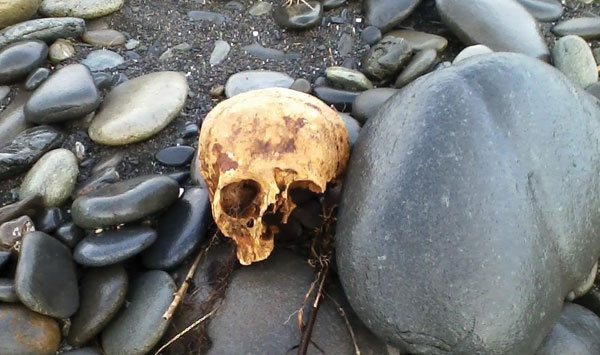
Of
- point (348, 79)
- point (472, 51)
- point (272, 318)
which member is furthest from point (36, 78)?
point (472, 51)

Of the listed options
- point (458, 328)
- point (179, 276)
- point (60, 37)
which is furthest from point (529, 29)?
point (60, 37)

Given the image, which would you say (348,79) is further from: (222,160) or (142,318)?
(142,318)

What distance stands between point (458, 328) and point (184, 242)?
103 centimetres

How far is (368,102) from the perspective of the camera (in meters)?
3.03

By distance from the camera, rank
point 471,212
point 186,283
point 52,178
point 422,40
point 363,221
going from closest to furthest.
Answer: point 471,212 < point 363,221 < point 186,283 < point 52,178 < point 422,40

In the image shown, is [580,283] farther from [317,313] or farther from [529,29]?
[529,29]

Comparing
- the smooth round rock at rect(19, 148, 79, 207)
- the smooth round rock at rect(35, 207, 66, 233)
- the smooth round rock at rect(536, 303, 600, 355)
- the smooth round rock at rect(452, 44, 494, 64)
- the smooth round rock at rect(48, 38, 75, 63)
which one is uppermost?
the smooth round rock at rect(452, 44, 494, 64)

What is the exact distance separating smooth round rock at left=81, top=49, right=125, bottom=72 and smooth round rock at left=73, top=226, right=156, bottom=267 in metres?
1.00

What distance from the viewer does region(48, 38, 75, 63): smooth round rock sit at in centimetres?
331

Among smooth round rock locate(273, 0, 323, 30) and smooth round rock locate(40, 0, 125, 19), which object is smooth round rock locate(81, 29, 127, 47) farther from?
smooth round rock locate(273, 0, 323, 30)

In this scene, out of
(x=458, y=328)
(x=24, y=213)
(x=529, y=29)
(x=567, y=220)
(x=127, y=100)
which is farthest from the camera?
(x=529, y=29)

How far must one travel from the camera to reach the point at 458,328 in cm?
223

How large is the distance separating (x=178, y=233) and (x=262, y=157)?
537 millimetres

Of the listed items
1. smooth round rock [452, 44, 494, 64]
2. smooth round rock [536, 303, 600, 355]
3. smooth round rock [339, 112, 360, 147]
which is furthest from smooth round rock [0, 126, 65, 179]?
smooth round rock [536, 303, 600, 355]
